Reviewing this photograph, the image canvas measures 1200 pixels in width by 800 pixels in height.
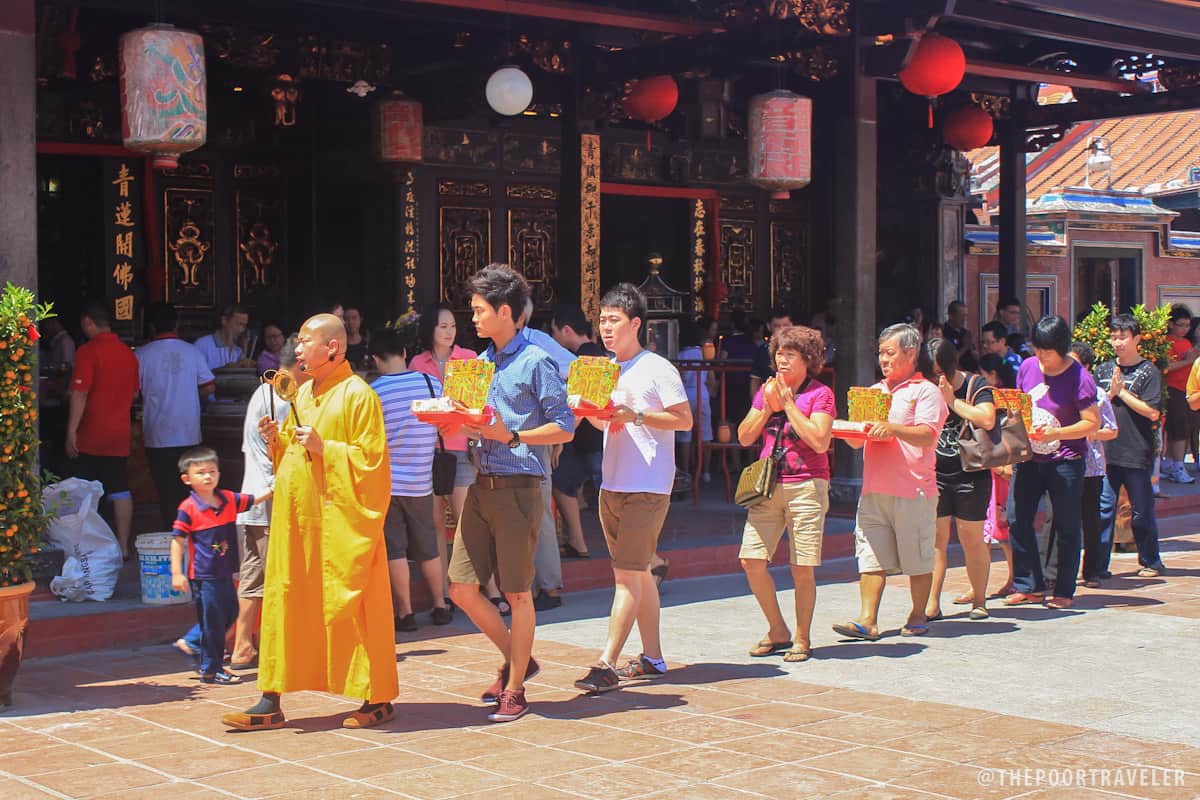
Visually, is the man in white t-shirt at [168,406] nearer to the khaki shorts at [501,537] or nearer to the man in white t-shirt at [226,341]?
the man in white t-shirt at [226,341]

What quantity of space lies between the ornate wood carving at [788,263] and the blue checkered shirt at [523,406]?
11116 millimetres

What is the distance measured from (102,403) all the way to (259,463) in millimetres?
2419

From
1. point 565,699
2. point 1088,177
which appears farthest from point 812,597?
point 1088,177

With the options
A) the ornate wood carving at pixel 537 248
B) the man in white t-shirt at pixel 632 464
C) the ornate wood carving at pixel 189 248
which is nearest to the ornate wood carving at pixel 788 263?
the ornate wood carving at pixel 537 248

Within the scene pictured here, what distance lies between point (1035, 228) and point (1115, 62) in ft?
18.3

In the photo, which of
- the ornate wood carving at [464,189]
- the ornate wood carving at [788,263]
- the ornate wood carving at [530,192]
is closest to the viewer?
the ornate wood carving at [464,189]

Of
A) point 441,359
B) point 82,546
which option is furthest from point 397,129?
point 82,546

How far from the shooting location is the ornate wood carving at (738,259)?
16.5m

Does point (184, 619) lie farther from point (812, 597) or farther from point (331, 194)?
point (331, 194)

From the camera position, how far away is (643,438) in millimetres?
6352

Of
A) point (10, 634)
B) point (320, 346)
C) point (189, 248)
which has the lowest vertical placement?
point (10, 634)

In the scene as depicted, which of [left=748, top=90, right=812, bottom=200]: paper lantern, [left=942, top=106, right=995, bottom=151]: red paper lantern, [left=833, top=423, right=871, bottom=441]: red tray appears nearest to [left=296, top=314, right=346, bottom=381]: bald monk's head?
[left=833, top=423, right=871, bottom=441]: red tray

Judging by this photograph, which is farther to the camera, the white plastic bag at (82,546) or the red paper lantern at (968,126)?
the red paper lantern at (968,126)

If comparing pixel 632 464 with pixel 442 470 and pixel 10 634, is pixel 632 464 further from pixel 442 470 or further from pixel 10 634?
pixel 10 634
